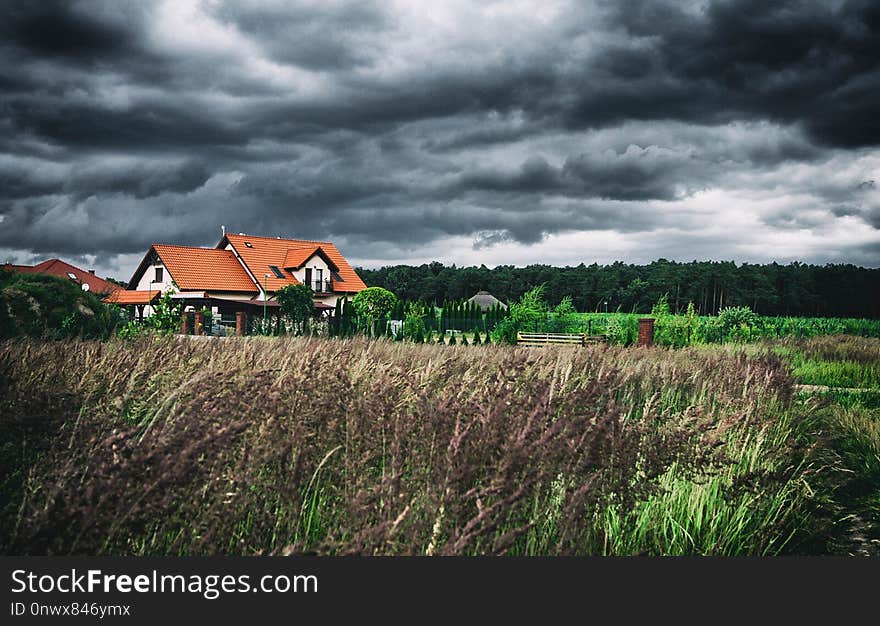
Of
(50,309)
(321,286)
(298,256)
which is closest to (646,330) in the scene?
(50,309)

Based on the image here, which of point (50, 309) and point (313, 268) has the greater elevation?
point (313, 268)

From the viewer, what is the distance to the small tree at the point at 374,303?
35.9m

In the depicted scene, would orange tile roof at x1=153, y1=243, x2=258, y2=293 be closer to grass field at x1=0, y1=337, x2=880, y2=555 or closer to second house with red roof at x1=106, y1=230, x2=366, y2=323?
second house with red roof at x1=106, y1=230, x2=366, y2=323

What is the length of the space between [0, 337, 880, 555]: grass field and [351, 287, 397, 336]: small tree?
99.3ft

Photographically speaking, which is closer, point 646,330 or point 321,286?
point 646,330

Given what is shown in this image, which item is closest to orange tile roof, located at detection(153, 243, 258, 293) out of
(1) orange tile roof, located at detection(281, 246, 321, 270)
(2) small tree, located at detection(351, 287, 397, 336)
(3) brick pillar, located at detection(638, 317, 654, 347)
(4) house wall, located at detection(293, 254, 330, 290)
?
(1) orange tile roof, located at detection(281, 246, 321, 270)

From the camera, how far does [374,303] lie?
36688mm

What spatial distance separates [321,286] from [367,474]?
154ft

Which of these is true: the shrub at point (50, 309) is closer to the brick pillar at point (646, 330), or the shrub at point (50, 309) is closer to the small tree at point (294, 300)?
the brick pillar at point (646, 330)

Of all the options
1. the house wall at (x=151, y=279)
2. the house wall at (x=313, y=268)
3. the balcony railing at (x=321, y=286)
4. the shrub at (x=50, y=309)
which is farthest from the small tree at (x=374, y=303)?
the shrub at (x=50, y=309)

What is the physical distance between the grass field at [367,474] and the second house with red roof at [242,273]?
38.5 m

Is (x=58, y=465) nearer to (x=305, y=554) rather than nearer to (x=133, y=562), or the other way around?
(x=133, y=562)

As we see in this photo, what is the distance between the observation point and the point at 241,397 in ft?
12.0

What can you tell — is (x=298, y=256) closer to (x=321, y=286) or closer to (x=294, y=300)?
(x=321, y=286)
